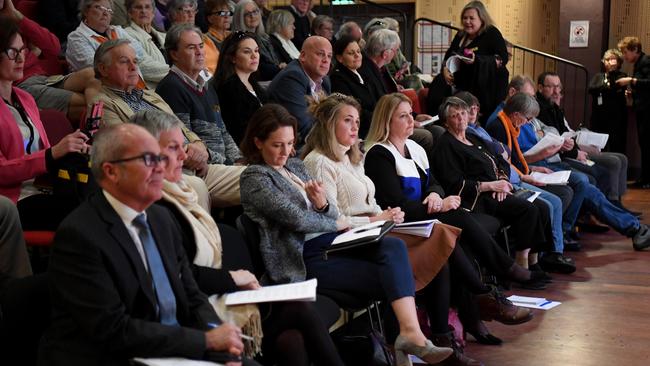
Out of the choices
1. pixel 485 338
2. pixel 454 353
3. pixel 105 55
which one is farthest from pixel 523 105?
pixel 105 55

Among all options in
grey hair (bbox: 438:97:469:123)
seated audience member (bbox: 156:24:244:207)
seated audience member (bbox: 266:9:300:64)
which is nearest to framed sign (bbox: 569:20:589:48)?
seated audience member (bbox: 266:9:300:64)

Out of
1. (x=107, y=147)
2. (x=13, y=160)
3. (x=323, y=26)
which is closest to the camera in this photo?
(x=107, y=147)

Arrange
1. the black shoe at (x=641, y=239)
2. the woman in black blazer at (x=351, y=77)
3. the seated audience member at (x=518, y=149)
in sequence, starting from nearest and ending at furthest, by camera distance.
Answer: the woman in black blazer at (x=351, y=77), the seated audience member at (x=518, y=149), the black shoe at (x=641, y=239)

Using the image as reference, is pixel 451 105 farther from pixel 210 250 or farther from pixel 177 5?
pixel 210 250

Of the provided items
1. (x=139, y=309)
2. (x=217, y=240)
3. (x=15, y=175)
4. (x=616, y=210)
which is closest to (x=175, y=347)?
(x=139, y=309)

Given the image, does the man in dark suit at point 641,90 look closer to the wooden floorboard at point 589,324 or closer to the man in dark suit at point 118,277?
the wooden floorboard at point 589,324

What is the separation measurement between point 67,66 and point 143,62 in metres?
0.47

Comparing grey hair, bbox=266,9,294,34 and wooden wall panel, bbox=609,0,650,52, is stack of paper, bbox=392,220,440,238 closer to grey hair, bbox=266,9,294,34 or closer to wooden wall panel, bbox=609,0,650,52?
grey hair, bbox=266,9,294,34

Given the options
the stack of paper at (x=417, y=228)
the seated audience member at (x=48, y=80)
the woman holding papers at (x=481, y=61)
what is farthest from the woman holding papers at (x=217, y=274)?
the woman holding papers at (x=481, y=61)

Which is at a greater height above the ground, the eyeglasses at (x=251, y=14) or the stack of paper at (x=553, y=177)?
the eyeglasses at (x=251, y=14)

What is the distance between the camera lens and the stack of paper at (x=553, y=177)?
6.25m

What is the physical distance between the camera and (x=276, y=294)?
9.12 feet

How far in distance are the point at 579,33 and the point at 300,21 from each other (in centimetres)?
441

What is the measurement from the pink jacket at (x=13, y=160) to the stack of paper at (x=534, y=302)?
2.73 meters
